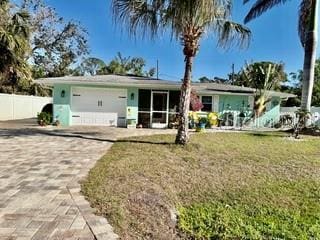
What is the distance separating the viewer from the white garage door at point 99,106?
65.5 ft

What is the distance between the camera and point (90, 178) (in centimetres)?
715

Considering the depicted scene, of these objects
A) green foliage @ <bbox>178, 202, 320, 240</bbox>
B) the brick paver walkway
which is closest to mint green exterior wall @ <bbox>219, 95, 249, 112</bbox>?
the brick paver walkway

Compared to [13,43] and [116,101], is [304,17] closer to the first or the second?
[116,101]

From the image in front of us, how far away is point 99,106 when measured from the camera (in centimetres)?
2020

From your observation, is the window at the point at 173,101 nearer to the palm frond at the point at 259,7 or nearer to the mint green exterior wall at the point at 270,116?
the mint green exterior wall at the point at 270,116

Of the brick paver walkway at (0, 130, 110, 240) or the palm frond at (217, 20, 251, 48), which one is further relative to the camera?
the palm frond at (217, 20, 251, 48)

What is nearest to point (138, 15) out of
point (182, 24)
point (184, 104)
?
point (182, 24)

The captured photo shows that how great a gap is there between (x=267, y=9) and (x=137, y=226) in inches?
672

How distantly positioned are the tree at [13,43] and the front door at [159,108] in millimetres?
7765

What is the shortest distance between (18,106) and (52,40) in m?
7.39

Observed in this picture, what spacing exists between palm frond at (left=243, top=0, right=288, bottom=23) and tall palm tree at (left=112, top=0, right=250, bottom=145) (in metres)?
7.42

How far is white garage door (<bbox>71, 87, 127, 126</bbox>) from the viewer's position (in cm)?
1995

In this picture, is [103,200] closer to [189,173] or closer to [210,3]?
[189,173]

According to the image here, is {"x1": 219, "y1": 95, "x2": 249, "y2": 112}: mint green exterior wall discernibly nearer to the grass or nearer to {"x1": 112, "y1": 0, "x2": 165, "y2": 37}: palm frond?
the grass
